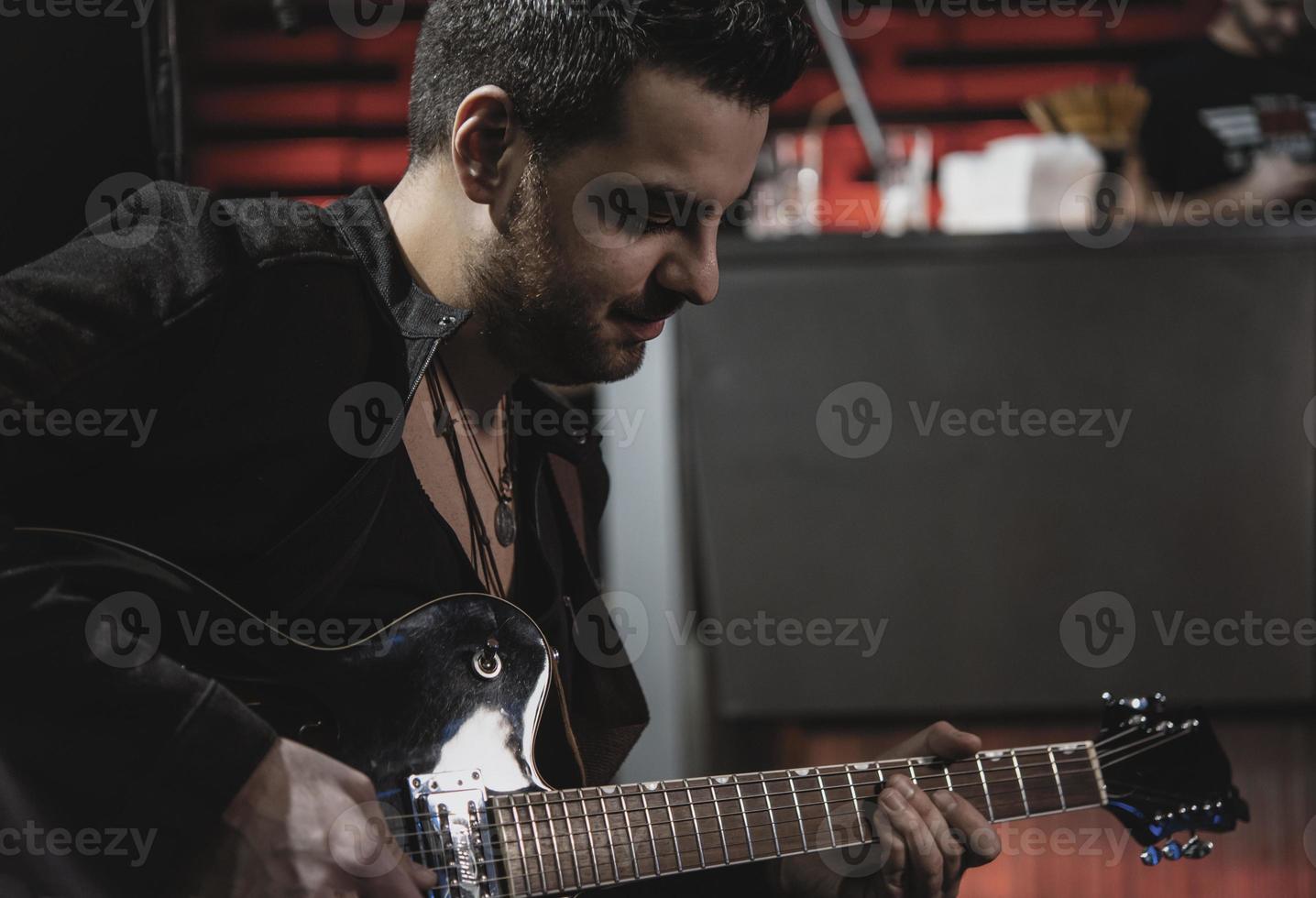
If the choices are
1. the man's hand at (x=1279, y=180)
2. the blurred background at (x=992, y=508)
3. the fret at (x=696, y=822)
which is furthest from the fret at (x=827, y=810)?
the man's hand at (x=1279, y=180)

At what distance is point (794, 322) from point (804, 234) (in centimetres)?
17

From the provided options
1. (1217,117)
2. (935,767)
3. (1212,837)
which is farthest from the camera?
(1217,117)

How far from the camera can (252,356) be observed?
41.6 inches

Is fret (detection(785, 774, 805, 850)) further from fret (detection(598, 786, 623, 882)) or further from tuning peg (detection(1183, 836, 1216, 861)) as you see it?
tuning peg (detection(1183, 836, 1216, 861))

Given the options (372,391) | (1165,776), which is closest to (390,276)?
(372,391)

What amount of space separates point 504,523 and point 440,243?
1.05 feet

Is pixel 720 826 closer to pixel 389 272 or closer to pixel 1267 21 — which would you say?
pixel 389 272

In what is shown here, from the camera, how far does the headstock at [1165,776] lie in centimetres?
137

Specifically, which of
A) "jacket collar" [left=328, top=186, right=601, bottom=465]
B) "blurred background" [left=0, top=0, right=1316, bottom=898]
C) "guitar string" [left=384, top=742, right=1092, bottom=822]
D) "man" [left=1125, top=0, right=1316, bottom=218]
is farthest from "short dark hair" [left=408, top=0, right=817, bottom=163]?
"man" [left=1125, top=0, right=1316, bottom=218]

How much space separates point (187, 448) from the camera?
1.02 meters

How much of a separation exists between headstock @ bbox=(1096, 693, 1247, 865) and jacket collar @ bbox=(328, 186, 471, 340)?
827mm

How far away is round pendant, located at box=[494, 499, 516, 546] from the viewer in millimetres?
1375

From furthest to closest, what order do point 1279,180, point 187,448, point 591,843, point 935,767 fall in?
point 1279,180
point 935,767
point 591,843
point 187,448

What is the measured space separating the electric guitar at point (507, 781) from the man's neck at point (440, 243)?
313 mm
